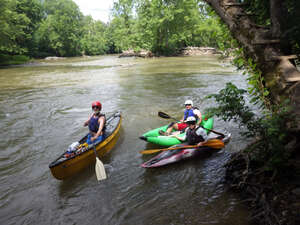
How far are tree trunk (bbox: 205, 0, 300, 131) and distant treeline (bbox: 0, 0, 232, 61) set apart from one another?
70.8ft

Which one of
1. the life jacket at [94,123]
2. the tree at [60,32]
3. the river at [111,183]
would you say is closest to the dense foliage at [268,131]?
the river at [111,183]

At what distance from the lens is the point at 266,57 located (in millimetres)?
3076

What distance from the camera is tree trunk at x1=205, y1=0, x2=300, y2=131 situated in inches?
115

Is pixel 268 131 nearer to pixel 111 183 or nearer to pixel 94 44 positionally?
pixel 111 183

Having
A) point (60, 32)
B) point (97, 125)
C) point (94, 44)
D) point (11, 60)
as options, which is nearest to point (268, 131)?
point (97, 125)

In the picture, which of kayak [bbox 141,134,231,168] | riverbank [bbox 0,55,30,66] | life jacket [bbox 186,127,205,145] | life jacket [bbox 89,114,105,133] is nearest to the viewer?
kayak [bbox 141,134,231,168]

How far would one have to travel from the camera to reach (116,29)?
42969mm

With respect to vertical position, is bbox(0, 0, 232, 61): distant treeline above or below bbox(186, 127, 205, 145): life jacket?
above

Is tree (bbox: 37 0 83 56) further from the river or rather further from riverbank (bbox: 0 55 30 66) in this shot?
the river

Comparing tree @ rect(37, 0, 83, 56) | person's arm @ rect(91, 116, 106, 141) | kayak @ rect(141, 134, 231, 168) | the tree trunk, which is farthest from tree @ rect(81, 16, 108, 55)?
the tree trunk

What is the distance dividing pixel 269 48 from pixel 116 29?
142 ft

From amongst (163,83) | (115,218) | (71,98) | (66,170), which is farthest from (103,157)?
(163,83)

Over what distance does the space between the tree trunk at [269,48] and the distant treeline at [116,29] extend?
2158cm

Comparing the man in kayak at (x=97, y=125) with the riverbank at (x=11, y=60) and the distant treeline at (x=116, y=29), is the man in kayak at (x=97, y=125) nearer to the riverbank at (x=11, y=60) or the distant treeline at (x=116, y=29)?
the distant treeline at (x=116, y=29)
